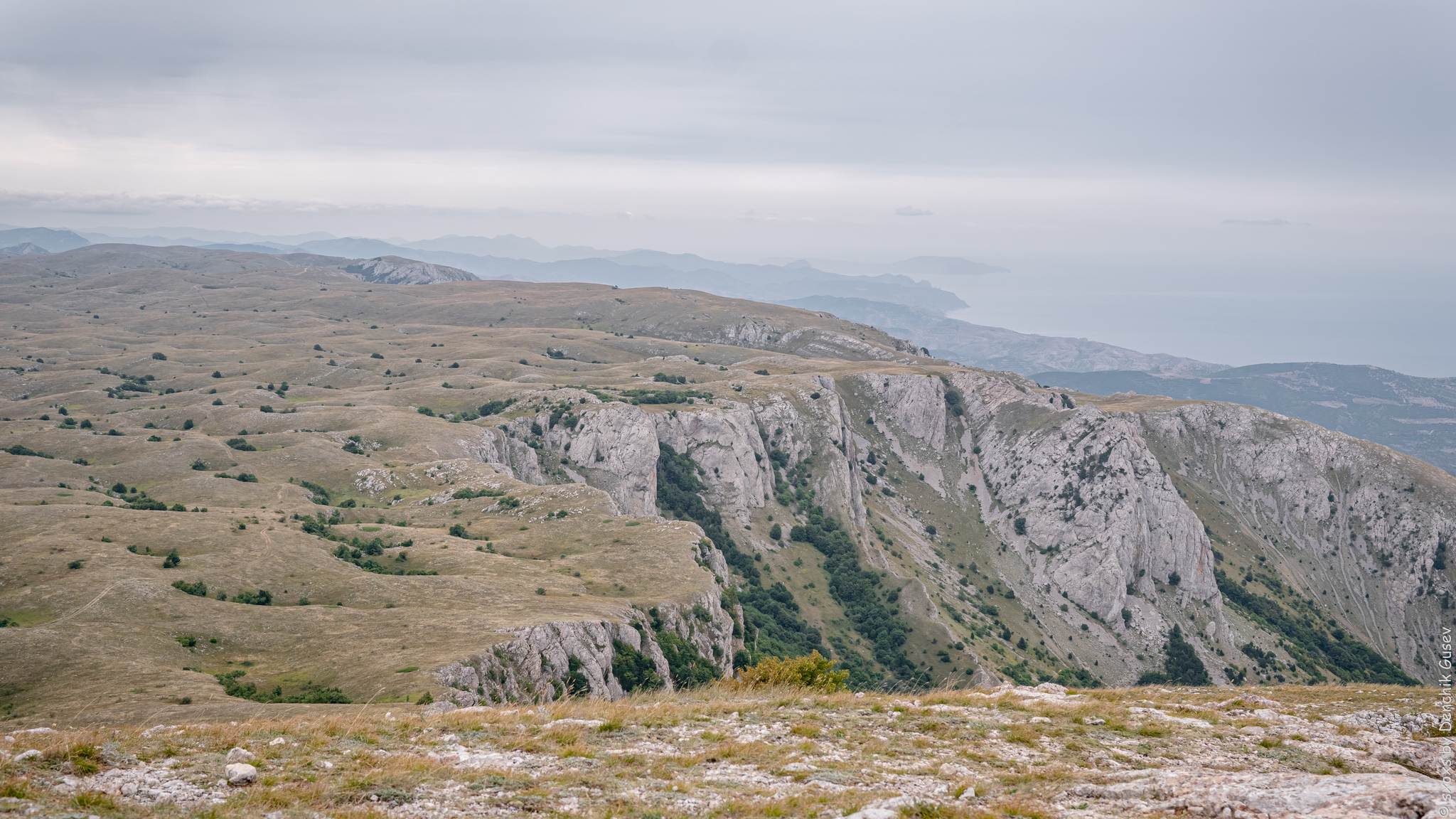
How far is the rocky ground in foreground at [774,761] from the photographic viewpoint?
13.8 meters

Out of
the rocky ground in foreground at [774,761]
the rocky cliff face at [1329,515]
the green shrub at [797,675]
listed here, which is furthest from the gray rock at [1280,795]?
the rocky cliff face at [1329,515]

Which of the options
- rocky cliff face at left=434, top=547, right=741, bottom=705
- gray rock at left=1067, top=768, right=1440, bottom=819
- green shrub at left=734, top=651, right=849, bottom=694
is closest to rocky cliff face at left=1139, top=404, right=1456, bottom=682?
rocky cliff face at left=434, top=547, right=741, bottom=705

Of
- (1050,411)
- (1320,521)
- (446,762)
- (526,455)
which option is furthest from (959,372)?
(446,762)

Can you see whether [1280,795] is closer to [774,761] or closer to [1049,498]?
[774,761]

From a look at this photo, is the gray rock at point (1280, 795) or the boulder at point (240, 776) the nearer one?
the gray rock at point (1280, 795)

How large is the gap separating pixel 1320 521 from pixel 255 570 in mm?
231198

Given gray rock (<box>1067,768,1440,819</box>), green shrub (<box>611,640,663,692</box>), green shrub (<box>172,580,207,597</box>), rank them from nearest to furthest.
Answer: gray rock (<box>1067,768,1440,819</box>) → green shrub (<box>172,580,207,597</box>) → green shrub (<box>611,640,663,692</box>)

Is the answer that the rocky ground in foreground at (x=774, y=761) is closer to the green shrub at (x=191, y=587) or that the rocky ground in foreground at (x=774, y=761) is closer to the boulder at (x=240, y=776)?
the boulder at (x=240, y=776)

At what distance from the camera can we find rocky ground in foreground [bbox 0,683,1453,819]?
45.3ft

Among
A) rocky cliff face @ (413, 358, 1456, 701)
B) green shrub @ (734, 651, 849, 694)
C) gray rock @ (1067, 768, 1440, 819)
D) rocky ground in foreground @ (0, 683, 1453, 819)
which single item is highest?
gray rock @ (1067, 768, 1440, 819)

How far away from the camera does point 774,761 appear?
17875 millimetres

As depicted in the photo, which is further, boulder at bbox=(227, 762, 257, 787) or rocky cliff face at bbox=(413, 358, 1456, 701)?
rocky cliff face at bbox=(413, 358, 1456, 701)

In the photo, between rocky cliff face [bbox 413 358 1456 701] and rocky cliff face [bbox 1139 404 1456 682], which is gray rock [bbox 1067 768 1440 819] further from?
rocky cliff face [bbox 1139 404 1456 682]

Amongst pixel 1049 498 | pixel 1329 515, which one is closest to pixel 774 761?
pixel 1049 498
